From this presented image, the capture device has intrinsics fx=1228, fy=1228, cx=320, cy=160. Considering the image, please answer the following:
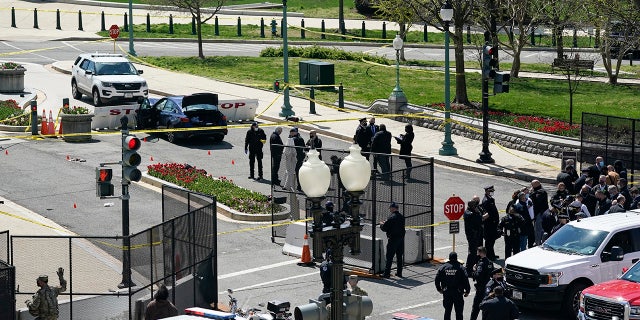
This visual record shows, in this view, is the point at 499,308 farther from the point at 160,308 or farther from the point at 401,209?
the point at 401,209

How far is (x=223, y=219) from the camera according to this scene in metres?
28.1

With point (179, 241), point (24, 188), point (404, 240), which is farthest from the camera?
point (24, 188)

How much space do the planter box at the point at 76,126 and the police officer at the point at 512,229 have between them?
1607cm

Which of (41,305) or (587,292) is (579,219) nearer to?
(587,292)

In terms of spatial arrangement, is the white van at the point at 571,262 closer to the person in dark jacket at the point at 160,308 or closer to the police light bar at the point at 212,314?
the person in dark jacket at the point at 160,308

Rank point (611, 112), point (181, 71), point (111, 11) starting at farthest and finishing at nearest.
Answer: point (111, 11), point (181, 71), point (611, 112)

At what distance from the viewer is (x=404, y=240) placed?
24.7 meters

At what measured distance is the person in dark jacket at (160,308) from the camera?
59.0 feet

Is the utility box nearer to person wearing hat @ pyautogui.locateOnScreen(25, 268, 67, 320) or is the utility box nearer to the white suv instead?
the white suv

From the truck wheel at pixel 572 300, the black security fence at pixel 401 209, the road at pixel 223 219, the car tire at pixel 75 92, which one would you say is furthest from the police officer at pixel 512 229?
the car tire at pixel 75 92

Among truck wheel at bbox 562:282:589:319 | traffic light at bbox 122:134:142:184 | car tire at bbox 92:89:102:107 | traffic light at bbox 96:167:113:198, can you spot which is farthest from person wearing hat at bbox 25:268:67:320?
car tire at bbox 92:89:102:107

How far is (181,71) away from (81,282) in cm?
2887

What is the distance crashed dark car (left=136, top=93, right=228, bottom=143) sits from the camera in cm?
3600

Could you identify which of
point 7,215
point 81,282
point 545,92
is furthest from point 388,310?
point 545,92
